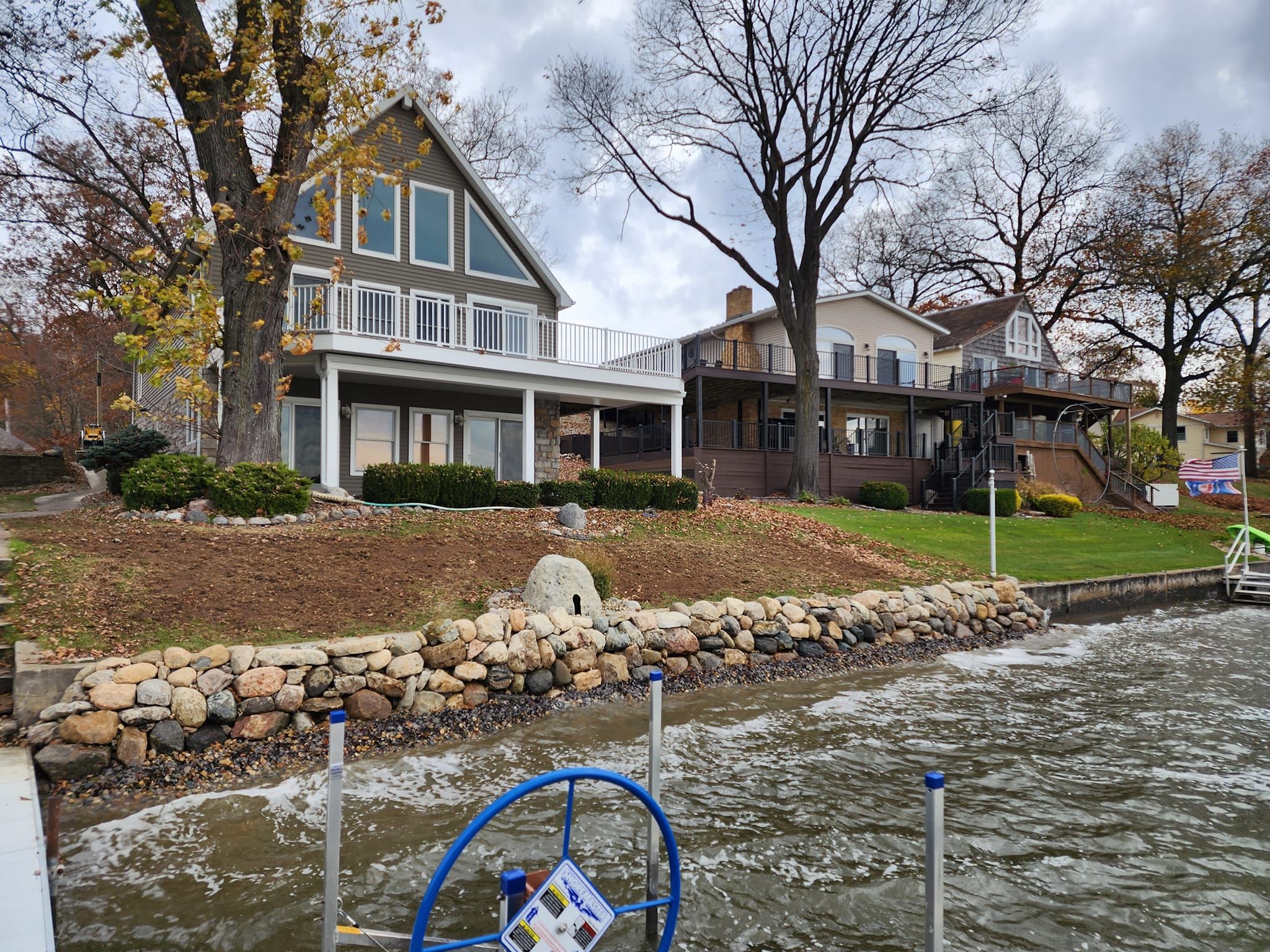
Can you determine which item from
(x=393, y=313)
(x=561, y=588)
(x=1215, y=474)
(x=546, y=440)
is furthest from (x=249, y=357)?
(x=1215, y=474)

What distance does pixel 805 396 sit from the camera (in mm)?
22375

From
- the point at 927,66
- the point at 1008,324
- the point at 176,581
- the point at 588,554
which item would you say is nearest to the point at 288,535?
the point at 176,581

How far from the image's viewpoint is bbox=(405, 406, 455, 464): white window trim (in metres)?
18.2

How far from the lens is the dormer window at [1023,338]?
3381cm

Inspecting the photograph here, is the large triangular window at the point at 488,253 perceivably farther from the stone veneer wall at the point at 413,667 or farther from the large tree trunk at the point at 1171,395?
the large tree trunk at the point at 1171,395

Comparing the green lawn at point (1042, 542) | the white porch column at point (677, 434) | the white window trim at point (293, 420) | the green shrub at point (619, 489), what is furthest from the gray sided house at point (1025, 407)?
the white window trim at point (293, 420)

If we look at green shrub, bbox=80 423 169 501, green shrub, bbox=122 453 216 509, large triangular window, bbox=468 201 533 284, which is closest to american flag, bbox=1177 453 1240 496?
large triangular window, bbox=468 201 533 284

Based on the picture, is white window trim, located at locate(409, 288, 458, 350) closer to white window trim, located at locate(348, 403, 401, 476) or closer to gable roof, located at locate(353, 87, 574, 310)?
white window trim, located at locate(348, 403, 401, 476)

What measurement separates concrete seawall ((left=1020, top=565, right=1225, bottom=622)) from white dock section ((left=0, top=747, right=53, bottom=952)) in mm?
13640

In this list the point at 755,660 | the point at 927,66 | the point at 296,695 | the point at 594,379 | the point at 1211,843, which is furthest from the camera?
the point at 927,66

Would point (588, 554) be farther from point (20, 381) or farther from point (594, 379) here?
point (20, 381)

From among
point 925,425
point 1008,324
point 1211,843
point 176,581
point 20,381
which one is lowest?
point 1211,843

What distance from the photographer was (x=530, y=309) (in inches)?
753

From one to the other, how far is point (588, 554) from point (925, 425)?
25.4 metres
